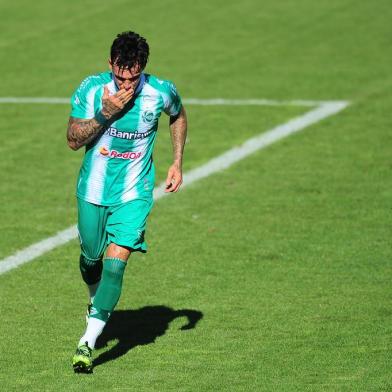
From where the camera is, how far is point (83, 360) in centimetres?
904

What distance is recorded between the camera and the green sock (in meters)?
9.29

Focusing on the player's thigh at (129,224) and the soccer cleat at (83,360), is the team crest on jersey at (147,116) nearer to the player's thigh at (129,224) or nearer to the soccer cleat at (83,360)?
the player's thigh at (129,224)

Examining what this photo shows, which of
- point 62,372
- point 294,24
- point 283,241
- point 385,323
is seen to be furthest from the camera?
point 294,24

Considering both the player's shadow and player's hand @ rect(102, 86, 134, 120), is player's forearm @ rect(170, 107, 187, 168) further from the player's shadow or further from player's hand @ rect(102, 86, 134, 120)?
the player's shadow

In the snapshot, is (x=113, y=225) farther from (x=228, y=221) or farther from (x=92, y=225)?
(x=228, y=221)

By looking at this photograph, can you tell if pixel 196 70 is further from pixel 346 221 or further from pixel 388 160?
pixel 346 221

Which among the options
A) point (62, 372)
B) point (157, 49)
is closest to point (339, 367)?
point (62, 372)

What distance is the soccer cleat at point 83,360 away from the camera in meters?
9.05

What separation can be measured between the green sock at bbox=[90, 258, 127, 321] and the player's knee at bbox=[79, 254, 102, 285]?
578 mm

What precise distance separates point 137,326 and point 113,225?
1257 mm

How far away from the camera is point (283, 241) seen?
13.1 metres

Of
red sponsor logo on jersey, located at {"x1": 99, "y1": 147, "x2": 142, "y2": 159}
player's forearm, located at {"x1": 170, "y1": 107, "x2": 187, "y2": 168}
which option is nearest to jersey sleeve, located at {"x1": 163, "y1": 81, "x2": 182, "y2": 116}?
player's forearm, located at {"x1": 170, "y1": 107, "x2": 187, "y2": 168}

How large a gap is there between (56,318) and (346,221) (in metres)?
4.25

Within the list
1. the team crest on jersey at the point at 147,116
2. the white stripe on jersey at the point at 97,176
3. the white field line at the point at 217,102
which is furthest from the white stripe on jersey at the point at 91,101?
the white field line at the point at 217,102
